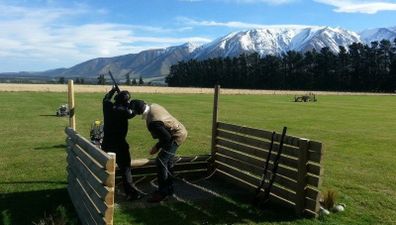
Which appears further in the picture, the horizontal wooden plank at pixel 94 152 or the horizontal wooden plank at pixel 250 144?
the horizontal wooden plank at pixel 250 144

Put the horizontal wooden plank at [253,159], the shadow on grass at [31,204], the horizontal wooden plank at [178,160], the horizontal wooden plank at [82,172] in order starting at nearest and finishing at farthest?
the horizontal wooden plank at [82,172] < the shadow on grass at [31,204] < the horizontal wooden plank at [253,159] < the horizontal wooden plank at [178,160]

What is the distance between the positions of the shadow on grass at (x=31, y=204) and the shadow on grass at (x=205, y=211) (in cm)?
135

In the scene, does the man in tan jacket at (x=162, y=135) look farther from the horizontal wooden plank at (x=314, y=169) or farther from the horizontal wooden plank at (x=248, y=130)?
the horizontal wooden plank at (x=314, y=169)

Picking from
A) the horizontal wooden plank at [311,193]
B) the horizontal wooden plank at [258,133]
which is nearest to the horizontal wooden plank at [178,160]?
the horizontal wooden plank at [258,133]

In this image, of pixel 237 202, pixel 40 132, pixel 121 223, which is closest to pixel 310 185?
pixel 237 202

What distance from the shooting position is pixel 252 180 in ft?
35.1

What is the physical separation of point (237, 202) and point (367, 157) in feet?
25.3

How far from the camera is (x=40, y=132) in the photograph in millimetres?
21703

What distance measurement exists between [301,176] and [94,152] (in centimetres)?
382

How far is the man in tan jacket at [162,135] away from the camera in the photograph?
9.27 meters

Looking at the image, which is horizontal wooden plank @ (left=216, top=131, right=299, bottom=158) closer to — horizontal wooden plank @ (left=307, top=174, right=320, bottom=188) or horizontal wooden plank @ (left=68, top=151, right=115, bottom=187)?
horizontal wooden plank @ (left=307, top=174, right=320, bottom=188)

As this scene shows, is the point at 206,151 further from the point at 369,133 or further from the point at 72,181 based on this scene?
the point at 369,133

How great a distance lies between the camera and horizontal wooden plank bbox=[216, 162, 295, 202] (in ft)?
30.9

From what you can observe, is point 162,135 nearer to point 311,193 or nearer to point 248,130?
point 248,130
